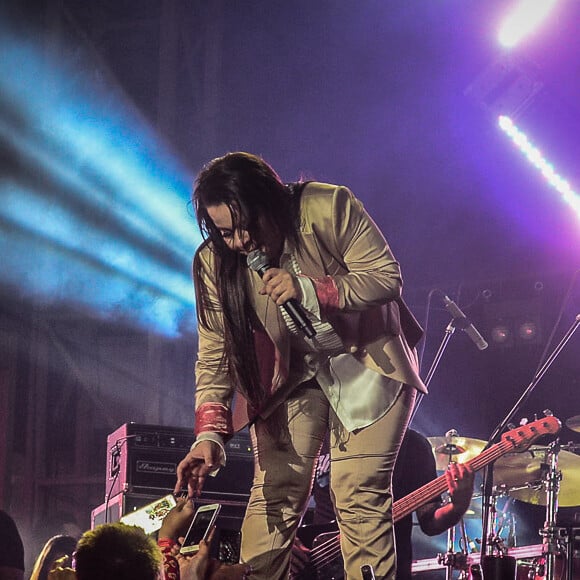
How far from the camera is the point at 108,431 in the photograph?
9.28 m

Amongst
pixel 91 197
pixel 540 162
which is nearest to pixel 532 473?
pixel 540 162

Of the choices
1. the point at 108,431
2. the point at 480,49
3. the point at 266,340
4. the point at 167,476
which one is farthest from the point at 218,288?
the point at 108,431

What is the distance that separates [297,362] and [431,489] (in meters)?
1.62

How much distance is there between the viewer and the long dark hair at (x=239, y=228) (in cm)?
279

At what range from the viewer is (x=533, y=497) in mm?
5949

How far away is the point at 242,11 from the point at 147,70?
3.85 ft

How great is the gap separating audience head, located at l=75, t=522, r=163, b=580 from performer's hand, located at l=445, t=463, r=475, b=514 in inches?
102

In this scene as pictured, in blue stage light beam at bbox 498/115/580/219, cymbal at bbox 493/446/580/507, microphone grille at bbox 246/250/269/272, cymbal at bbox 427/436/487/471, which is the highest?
blue stage light beam at bbox 498/115/580/219

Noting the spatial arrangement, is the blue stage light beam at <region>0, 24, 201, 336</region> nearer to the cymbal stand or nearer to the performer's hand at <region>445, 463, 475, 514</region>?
the cymbal stand

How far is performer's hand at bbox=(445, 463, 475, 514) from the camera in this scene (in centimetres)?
433

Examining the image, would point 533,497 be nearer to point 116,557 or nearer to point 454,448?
point 454,448

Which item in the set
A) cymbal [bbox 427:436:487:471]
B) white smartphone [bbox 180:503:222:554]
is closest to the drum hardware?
cymbal [bbox 427:436:487:471]

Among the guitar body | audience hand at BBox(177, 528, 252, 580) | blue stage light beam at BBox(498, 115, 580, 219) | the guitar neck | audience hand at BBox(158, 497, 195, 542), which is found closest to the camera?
audience hand at BBox(177, 528, 252, 580)

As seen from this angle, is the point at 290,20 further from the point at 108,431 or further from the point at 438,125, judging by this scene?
the point at 108,431
